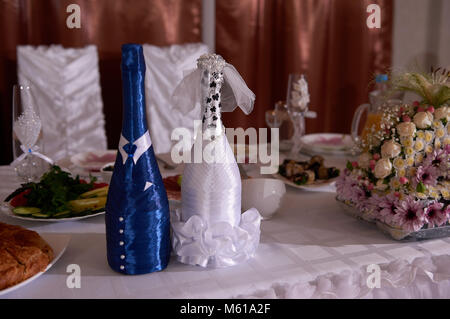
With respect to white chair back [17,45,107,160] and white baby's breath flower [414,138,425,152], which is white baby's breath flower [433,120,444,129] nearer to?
white baby's breath flower [414,138,425,152]

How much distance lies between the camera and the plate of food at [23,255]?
2.34ft

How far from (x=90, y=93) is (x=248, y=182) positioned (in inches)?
48.3

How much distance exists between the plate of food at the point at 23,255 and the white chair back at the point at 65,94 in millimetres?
1187

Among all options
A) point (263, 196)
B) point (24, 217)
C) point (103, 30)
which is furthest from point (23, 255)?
point (103, 30)

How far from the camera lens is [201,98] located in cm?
81

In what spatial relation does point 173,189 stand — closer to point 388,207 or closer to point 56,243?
point 56,243

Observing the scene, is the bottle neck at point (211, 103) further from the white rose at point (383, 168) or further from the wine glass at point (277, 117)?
the wine glass at point (277, 117)

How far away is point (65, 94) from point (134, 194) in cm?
136

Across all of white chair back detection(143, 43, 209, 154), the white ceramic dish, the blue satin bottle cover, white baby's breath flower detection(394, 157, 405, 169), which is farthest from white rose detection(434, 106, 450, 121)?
white chair back detection(143, 43, 209, 154)

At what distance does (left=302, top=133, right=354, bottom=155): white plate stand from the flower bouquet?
1.97 feet

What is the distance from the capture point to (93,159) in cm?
150

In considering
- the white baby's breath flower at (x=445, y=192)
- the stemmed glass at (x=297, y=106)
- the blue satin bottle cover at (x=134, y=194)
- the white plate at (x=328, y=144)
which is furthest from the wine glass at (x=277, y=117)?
the blue satin bottle cover at (x=134, y=194)
